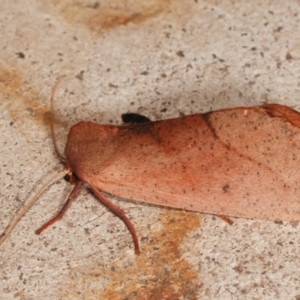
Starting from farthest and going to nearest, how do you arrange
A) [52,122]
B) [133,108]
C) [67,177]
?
[133,108] < [52,122] < [67,177]

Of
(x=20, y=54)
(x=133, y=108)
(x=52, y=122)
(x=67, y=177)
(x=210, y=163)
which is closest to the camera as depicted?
(x=210, y=163)

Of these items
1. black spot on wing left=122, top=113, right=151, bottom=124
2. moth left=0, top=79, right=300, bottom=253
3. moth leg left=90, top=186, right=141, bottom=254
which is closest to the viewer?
moth left=0, top=79, right=300, bottom=253

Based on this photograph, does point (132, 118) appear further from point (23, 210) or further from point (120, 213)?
point (23, 210)

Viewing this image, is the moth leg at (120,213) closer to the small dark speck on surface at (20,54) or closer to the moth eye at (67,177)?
the moth eye at (67,177)

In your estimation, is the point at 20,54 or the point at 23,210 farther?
the point at 20,54

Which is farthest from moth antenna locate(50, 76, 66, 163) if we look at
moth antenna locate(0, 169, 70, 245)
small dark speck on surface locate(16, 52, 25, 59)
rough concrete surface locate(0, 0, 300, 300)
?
small dark speck on surface locate(16, 52, 25, 59)

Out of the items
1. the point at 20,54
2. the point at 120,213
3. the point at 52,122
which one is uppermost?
the point at 20,54

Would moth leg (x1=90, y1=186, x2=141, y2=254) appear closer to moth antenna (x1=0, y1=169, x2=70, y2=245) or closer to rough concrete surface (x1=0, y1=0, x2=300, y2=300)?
rough concrete surface (x1=0, y1=0, x2=300, y2=300)

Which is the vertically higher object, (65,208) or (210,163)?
(210,163)

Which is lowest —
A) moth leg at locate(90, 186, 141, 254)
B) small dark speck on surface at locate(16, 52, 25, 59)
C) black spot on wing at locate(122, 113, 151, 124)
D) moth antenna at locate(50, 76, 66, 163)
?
moth leg at locate(90, 186, 141, 254)

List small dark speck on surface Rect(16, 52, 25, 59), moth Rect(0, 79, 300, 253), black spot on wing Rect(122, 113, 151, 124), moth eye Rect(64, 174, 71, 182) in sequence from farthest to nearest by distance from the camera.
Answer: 1. small dark speck on surface Rect(16, 52, 25, 59)
2. black spot on wing Rect(122, 113, 151, 124)
3. moth eye Rect(64, 174, 71, 182)
4. moth Rect(0, 79, 300, 253)

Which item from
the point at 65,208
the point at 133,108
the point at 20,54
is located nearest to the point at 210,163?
the point at 65,208
